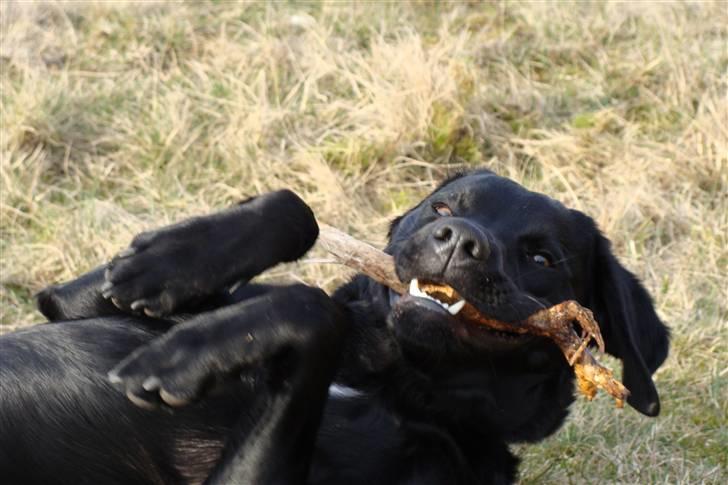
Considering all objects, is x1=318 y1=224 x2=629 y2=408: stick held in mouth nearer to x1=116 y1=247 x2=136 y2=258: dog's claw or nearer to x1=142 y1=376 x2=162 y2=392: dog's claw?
x1=116 y1=247 x2=136 y2=258: dog's claw

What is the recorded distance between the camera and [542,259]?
11.2 ft

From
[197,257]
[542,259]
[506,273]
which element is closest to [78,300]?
[197,257]

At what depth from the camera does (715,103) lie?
602 centimetres

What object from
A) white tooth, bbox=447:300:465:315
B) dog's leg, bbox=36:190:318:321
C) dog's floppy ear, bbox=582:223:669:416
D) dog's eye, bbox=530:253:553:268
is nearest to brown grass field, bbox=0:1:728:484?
dog's floppy ear, bbox=582:223:669:416

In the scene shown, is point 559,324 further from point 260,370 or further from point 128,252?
point 128,252

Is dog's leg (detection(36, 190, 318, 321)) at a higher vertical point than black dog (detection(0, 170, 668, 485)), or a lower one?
higher

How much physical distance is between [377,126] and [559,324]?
9.62 feet

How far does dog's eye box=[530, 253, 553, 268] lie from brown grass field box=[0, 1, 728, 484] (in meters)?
1.12

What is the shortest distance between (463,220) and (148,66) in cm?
398

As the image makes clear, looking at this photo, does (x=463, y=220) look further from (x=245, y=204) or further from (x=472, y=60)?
(x=472, y=60)

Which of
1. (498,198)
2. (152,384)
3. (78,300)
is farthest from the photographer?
(498,198)

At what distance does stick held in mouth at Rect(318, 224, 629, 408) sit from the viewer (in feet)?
10.2

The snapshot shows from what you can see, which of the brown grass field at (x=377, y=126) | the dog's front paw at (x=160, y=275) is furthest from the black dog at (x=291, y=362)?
the brown grass field at (x=377, y=126)

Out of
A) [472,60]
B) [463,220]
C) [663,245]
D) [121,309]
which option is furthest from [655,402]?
Answer: [472,60]
